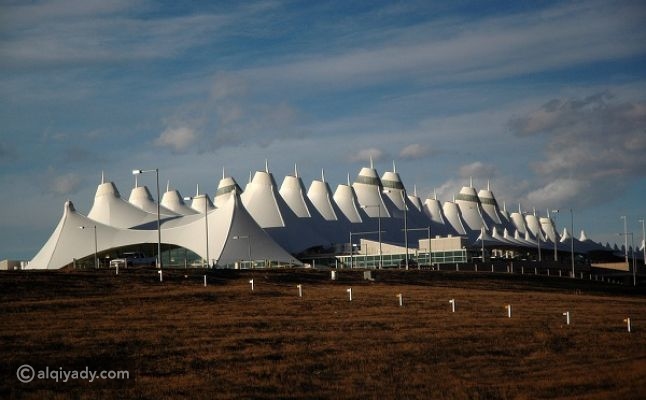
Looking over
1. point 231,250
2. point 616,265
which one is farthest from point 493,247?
point 231,250

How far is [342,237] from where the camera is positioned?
100 m

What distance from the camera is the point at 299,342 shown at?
100 ft

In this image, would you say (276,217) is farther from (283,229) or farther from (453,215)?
(453,215)

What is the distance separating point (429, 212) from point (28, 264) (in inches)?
2581

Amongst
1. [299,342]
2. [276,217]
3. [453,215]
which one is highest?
[453,215]

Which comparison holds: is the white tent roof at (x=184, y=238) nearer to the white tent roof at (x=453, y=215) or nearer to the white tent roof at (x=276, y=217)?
the white tent roof at (x=276, y=217)

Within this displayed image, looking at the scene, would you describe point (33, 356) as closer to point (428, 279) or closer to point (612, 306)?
point (612, 306)

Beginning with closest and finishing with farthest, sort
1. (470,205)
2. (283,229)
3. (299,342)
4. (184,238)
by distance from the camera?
(299,342) → (184,238) → (283,229) → (470,205)

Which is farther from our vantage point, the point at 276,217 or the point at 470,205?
the point at 470,205

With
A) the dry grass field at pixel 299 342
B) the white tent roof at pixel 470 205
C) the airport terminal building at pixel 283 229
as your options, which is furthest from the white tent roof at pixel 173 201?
the dry grass field at pixel 299 342

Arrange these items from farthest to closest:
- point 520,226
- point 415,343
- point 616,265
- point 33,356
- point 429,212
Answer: point 520,226, point 429,212, point 616,265, point 415,343, point 33,356

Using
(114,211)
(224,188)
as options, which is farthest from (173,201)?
(114,211)

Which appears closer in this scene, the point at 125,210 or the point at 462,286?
the point at 462,286

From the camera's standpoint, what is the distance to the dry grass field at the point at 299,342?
24578 millimetres
